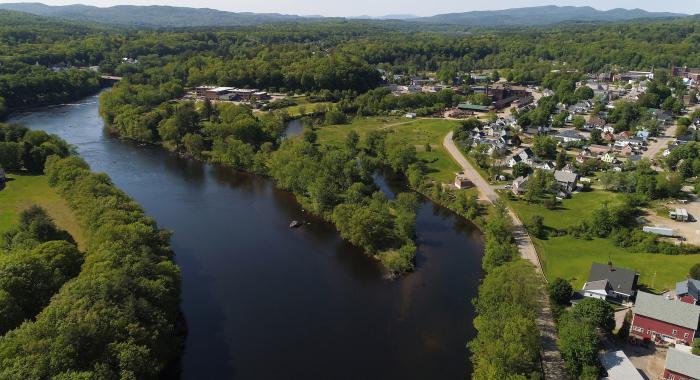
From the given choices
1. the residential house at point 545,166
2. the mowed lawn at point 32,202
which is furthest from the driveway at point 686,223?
the mowed lawn at point 32,202

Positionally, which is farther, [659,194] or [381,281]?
[659,194]

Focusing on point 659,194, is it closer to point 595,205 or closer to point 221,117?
point 595,205

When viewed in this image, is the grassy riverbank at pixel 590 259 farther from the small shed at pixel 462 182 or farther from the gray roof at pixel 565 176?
the small shed at pixel 462 182

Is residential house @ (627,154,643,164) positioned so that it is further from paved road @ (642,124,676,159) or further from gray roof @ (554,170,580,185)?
gray roof @ (554,170,580,185)

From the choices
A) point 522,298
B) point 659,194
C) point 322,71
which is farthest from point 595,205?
point 322,71

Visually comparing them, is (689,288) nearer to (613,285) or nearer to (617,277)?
(617,277)

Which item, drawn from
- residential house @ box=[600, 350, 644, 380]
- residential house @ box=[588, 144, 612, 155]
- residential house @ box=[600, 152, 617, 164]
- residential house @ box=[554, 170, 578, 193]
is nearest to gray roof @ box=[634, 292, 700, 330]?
residential house @ box=[600, 350, 644, 380]

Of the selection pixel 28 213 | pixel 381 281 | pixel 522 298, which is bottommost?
pixel 381 281
